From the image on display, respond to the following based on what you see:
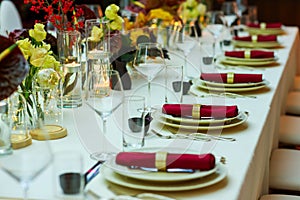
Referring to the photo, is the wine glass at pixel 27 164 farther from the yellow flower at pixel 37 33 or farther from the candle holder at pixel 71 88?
the candle holder at pixel 71 88

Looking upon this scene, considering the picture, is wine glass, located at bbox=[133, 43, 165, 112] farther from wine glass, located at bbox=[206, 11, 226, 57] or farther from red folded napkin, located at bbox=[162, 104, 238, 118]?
wine glass, located at bbox=[206, 11, 226, 57]

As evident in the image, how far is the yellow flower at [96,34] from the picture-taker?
2.17 meters

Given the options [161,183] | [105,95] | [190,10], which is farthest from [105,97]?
[190,10]

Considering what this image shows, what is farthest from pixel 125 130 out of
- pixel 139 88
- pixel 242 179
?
pixel 139 88

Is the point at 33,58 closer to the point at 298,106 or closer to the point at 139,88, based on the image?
the point at 139,88

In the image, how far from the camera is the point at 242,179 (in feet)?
4.72

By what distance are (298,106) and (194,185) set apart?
6.72 ft

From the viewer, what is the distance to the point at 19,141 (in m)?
1.59

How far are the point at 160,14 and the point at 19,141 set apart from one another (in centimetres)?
182

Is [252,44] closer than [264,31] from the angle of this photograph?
Yes

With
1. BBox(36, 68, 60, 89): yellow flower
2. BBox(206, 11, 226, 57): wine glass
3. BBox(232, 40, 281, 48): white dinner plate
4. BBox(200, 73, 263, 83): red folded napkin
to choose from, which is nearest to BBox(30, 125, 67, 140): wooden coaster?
BBox(36, 68, 60, 89): yellow flower

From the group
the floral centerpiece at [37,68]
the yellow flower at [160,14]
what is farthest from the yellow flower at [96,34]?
the yellow flower at [160,14]

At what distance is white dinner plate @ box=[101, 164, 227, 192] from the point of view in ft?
4.37

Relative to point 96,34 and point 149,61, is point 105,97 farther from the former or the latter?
point 96,34
